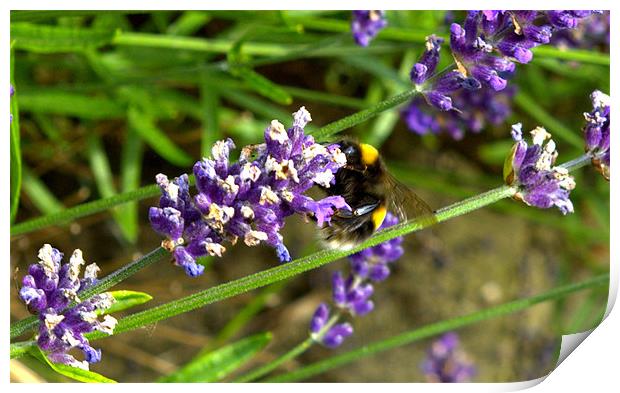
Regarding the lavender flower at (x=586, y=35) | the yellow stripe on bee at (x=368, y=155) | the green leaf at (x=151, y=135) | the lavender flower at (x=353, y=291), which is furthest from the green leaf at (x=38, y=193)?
the lavender flower at (x=586, y=35)

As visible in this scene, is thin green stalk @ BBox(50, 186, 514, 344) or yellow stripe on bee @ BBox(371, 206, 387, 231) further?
yellow stripe on bee @ BBox(371, 206, 387, 231)

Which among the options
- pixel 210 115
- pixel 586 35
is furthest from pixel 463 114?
pixel 210 115

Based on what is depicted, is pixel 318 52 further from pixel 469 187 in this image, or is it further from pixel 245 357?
pixel 469 187

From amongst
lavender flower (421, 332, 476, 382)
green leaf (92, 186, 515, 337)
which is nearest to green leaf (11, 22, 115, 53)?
green leaf (92, 186, 515, 337)

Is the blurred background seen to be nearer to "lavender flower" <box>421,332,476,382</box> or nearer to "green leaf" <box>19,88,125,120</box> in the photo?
"green leaf" <box>19,88,125,120</box>

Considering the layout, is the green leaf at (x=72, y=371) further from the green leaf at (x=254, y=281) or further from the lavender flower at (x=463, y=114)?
the lavender flower at (x=463, y=114)
